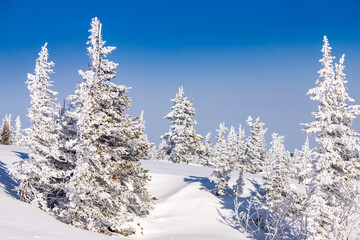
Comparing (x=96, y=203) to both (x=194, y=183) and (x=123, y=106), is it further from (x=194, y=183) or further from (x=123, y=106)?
(x=194, y=183)

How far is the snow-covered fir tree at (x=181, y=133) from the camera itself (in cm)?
4350

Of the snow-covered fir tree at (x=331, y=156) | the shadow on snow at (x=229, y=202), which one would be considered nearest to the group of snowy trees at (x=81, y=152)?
the shadow on snow at (x=229, y=202)

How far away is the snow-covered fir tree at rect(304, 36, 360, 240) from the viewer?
13594mm

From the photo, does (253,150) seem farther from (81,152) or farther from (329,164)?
(81,152)

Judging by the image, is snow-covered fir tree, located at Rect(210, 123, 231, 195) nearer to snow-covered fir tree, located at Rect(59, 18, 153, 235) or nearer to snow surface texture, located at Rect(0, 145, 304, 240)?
snow surface texture, located at Rect(0, 145, 304, 240)

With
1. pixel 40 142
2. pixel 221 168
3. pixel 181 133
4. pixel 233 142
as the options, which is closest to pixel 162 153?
pixel 181 133

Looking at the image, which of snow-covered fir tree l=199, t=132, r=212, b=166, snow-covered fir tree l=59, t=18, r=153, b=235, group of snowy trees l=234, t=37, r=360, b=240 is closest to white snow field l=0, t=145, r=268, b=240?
snow-covered fir tree l=59, t=18, r=153, b=235

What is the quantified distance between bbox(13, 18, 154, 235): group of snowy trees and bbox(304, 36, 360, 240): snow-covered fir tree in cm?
926

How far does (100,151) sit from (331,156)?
35.9ft

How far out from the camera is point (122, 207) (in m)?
15.1

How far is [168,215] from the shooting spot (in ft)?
72.1

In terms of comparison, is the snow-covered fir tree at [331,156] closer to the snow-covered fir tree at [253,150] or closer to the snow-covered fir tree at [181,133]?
the snow-covered fir tree at [181,133]

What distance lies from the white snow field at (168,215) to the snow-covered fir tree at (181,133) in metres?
12.7

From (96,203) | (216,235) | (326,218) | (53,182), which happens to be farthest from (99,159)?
(326,218)
